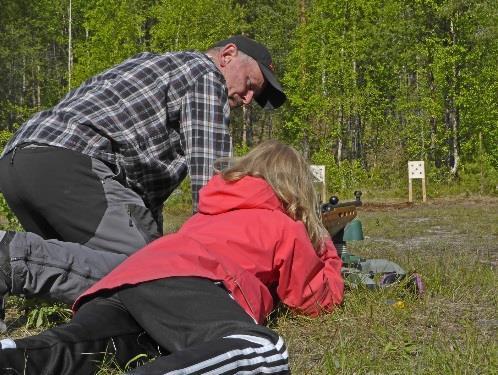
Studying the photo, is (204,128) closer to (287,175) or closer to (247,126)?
(287,175)

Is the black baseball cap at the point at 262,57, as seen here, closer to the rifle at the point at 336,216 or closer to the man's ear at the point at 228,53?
the man's ear at the point at 228,53

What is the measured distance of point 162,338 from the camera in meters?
2.61

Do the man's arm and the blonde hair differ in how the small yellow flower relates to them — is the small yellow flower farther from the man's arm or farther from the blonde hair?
the man's arm

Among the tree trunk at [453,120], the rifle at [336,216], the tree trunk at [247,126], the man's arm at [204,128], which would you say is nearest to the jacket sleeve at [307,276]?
the man's arm at [204,128]

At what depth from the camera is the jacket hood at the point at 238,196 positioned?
3.07m

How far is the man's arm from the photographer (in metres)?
3.56

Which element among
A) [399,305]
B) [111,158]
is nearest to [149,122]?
[111,158]

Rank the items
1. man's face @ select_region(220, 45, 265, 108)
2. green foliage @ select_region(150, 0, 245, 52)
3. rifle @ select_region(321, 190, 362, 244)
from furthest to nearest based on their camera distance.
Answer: green foliage @ select_region(150, 0, 245, 52), rifle @ select_region(321, 190, 362, 244), man's face @ select_region(220, 45, 265, 108)

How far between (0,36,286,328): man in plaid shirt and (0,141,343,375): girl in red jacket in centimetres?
41

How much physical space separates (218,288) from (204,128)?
3.63ft

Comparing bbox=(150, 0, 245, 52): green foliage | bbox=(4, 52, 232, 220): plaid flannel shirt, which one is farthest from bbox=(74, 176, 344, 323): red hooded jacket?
bbox=(150, 0, 245, 52): green foliage

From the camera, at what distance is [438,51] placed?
2548 cm

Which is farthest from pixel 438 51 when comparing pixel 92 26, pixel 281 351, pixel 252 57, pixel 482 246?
pixel 281 351

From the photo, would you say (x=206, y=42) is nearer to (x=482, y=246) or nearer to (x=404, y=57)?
(x=404, y=57)
